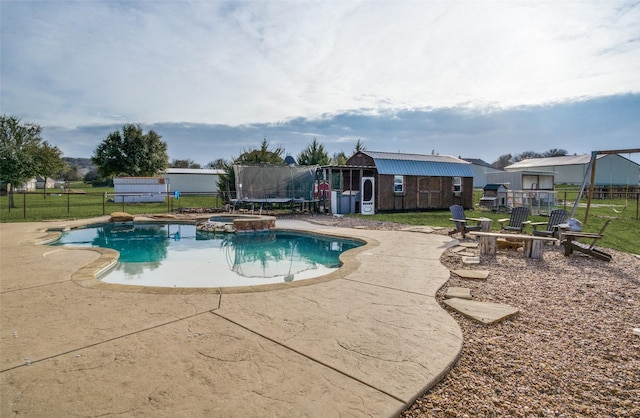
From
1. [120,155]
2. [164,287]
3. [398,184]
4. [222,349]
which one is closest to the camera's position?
[222,349]

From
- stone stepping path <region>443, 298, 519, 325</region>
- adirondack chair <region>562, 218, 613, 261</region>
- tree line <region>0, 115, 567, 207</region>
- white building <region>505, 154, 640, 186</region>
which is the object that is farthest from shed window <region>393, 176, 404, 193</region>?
white building <region>505, 154, 640, 186</region>

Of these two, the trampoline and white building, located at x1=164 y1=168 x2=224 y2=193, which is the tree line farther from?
the trampoline

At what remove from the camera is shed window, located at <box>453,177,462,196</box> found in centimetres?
1931

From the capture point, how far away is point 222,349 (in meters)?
2.79

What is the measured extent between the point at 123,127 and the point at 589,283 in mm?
37189

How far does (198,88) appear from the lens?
43.4 ft

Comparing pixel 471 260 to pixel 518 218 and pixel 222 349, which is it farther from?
pixel 222 349

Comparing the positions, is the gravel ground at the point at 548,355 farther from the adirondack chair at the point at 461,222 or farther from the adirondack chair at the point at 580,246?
the adirondack chair at the point at 461,222

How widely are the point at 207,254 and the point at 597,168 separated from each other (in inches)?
1808

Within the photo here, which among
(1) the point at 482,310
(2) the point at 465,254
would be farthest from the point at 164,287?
(2) the point at 465,254

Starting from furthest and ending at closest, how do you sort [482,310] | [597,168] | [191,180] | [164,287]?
1. [597,168]
2. [191,180]
3. [164,287]
4. [482,310]

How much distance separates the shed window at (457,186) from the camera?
63.4 feet

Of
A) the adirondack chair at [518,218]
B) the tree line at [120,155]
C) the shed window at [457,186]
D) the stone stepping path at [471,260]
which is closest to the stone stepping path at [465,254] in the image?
the stone stepping path at [471,260]

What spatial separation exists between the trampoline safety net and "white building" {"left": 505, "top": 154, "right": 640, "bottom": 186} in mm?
31051
